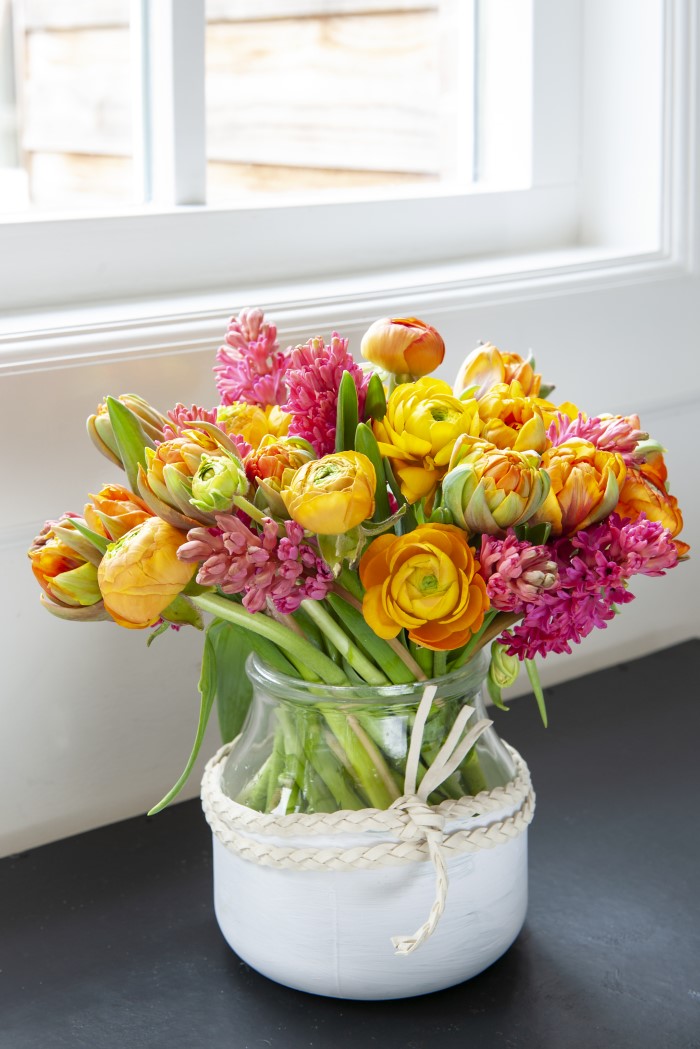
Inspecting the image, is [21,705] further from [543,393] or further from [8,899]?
[543,393]

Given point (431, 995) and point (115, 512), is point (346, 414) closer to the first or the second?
point (115, 512)

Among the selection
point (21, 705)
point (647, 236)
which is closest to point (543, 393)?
point (21, 705)

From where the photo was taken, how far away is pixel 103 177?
102 cm

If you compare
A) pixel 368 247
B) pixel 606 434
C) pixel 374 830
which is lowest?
pixel 374 830

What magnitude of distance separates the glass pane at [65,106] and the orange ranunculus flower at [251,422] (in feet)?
1.30

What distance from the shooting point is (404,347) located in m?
0.65

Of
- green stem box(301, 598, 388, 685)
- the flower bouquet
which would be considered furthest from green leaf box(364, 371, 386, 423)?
green stem box(301, 598, 388, 685)

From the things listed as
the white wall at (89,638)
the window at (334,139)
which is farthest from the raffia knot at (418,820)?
the window at (334,139)

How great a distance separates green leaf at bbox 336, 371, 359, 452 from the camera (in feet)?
2.00

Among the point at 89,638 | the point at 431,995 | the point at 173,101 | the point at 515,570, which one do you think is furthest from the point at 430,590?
the point at 173,101

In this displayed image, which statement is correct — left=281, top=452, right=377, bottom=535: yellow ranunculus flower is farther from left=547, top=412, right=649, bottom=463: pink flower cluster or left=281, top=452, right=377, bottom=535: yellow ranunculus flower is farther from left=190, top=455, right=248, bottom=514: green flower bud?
left=547, top=412, right=649, bottom=463: pink flower cluster

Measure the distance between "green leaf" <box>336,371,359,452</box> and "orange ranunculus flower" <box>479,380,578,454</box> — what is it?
7 centimetres

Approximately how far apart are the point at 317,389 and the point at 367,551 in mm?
86

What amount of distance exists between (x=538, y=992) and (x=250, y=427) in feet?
1.17
